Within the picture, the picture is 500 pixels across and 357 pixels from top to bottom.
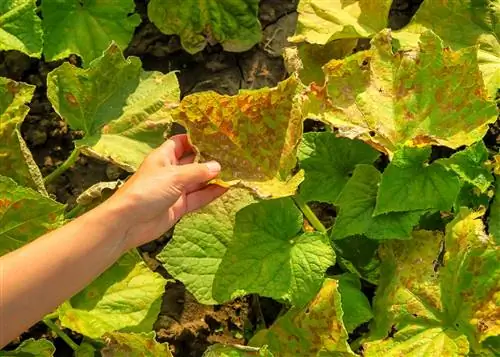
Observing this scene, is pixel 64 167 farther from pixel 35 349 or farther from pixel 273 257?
pixel 273 257

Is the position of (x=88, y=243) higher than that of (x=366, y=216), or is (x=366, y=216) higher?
(x=88, y=243)

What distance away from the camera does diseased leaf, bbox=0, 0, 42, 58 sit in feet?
8.84

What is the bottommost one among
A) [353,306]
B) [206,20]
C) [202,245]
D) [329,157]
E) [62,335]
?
[62,335]

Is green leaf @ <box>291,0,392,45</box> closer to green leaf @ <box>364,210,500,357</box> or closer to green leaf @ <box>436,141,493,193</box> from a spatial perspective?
green leaf @ <box>436,141,493,193</box>

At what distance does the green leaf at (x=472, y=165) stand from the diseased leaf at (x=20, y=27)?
4.51 ft

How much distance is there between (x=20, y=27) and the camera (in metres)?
2.71

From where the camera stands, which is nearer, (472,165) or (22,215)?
(22,215)

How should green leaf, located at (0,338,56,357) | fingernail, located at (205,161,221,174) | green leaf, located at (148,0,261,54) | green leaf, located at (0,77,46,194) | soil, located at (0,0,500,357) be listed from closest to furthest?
1. fingernail, located at (205,161,221,174)
2. green leaf, located at (0,338,56,357)
3. green leaf, located at (0,77,46,194)
4. soil, located at (0,0,500,357)
5. green leaf, located at (148,0,261,54)

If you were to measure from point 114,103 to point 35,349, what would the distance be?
805mm

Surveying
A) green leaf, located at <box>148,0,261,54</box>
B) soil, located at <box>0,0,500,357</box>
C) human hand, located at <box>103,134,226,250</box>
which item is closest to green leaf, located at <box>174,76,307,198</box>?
human hand, located at <box>103,134,226,250</box>

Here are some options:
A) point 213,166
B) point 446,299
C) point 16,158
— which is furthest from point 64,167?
point 446,299

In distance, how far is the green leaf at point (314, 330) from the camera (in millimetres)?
2289

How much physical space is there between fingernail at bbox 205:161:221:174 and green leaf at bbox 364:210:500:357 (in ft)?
2.10

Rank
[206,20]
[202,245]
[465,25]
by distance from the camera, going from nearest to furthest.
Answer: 1. [202,245]
2. [465,25]
3. [206,20]
